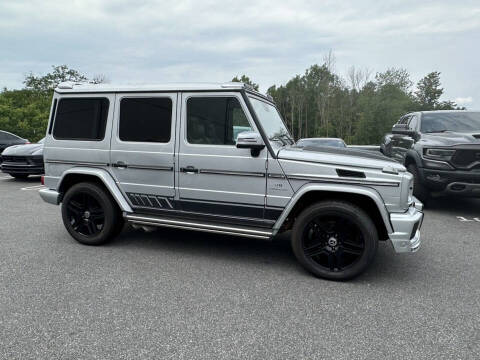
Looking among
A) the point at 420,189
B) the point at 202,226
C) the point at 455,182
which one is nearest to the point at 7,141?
the point at 202,226

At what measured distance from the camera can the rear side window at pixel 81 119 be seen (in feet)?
13.4

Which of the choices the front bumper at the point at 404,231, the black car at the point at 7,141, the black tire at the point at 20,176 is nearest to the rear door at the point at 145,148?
the front bumper at the point at 404,231

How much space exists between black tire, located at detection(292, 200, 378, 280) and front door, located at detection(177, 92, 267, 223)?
1.68ft

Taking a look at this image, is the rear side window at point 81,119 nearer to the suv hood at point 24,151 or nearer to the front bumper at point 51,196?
the front bumper at point 51,196

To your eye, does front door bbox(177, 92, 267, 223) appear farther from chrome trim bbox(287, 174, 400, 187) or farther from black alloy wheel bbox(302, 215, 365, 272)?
→ black alloy wheel bbox(302, 215, 365, 272)

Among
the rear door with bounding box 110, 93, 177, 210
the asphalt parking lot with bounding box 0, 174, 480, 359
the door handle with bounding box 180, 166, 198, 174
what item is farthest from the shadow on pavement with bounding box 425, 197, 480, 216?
the rear door with bounding box 110, 93, 177, 210

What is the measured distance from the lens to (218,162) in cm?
362

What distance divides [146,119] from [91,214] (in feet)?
5.00

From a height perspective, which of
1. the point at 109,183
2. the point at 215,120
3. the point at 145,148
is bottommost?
the point at 109,183

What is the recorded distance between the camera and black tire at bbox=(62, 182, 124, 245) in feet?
13.8

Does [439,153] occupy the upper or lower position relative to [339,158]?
upper

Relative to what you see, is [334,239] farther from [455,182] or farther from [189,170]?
[455,182]

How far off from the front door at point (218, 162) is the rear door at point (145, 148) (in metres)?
0.16

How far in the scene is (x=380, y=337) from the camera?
244cm
